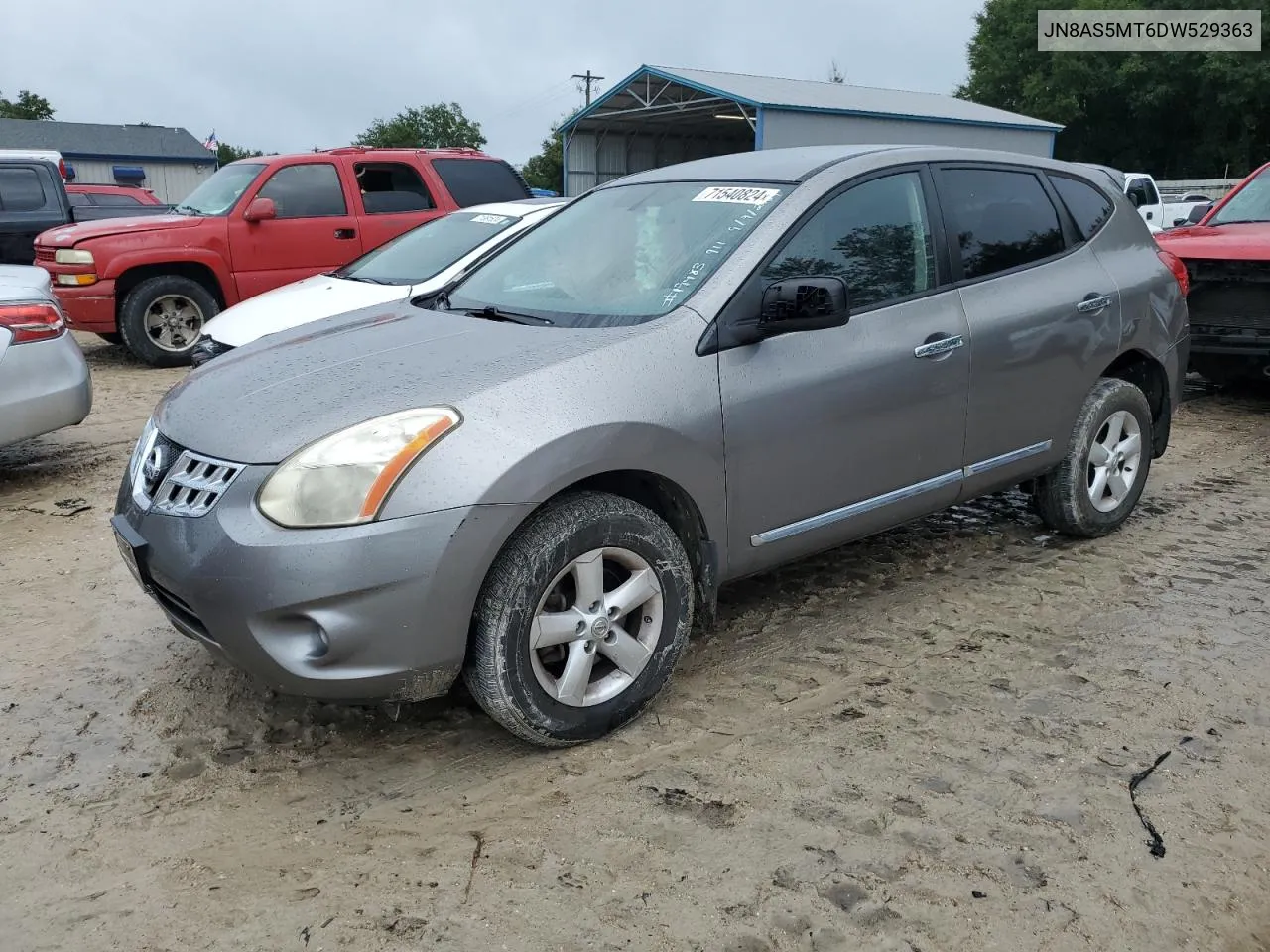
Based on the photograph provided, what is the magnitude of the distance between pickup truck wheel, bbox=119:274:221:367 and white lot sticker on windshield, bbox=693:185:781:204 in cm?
686

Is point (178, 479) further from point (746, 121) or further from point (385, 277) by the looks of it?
point (746, 121)

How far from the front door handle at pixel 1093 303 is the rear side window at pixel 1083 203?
0.29 m

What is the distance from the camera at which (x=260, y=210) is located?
954 centimetres

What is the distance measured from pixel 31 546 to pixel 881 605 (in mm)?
3890

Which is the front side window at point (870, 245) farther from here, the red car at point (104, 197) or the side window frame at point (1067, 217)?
the red car at point (104, 197)

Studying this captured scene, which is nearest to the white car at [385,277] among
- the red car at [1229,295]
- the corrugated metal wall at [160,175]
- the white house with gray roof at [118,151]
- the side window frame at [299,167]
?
the side window frame at [299,167]

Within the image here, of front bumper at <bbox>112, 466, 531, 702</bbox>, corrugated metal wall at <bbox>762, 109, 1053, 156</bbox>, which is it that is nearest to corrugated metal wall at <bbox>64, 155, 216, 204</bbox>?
corrugated metal wall at <bbox>762, 109, 1053, 156</bbox>

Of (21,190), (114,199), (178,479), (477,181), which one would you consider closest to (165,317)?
(477,181)

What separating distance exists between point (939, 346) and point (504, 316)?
155 cm

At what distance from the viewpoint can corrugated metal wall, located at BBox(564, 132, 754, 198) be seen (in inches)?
1132

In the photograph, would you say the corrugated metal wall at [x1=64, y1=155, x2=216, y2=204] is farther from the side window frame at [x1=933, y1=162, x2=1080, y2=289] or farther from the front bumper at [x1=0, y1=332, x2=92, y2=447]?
the side window frame at [x1=933, y1=162, x2=1080, y2=289]

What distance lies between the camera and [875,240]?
12.7 feet

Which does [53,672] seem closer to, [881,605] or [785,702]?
[785,702]

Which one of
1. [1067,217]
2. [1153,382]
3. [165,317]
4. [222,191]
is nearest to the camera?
[1067,217]
